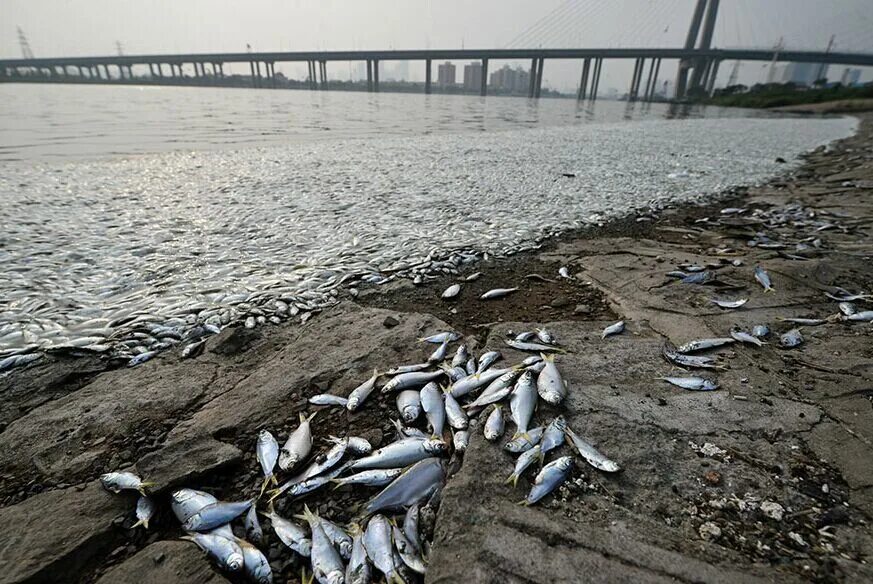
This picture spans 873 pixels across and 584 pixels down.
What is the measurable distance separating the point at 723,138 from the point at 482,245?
20562mm

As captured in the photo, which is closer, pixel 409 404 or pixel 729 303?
pixel 409 404

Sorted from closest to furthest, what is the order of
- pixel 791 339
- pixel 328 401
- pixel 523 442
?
pixel 523 442 → pixel 328 401 → pixel 791 339

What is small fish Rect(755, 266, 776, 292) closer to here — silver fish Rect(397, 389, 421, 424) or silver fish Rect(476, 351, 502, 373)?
silver fish Rect(476, 351, 502, 373)

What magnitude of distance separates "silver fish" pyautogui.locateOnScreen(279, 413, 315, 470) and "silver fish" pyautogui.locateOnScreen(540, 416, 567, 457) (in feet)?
4.49

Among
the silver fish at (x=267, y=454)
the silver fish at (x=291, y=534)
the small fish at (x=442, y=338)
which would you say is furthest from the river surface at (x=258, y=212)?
the silver fish at (x=291, y=534)

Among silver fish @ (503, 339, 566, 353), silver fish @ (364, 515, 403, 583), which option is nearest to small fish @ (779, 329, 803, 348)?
silver fish @ (503, 339, 566, 353)

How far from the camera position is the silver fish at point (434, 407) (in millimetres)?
2698

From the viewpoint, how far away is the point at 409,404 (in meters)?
2.85

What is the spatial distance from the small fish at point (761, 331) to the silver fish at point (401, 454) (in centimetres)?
273

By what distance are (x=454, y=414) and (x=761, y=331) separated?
264 cm

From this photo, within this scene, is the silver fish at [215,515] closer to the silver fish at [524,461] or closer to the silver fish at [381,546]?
the silver fish at [381,546]

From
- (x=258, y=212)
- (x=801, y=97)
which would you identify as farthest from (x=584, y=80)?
(x=258, y=212)

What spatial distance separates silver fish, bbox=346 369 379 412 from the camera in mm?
2937

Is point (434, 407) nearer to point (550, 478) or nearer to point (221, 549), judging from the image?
point (550, 478)
